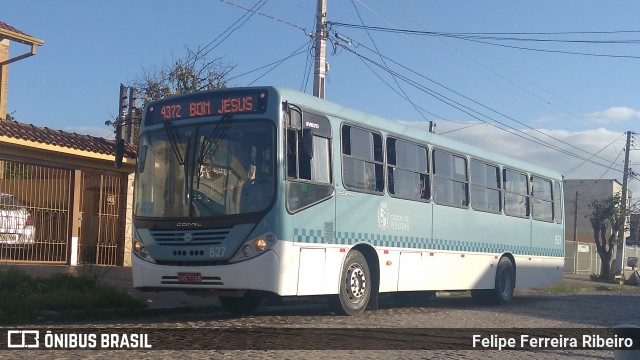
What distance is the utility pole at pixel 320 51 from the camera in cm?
2016

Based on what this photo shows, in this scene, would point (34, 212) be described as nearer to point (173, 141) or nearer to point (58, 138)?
point (58, 138)

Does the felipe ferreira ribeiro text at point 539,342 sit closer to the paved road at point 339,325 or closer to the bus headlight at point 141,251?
the paved road at point 339,325

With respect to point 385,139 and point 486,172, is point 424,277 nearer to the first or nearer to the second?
point 385,139

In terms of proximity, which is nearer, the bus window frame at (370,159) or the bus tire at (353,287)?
the bus tire at (353,287)

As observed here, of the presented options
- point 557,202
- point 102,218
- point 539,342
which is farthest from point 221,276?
point 557,202

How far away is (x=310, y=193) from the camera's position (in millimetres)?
11375

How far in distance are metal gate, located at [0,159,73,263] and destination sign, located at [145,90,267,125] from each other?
816 centimetres

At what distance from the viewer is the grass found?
36.1 ft

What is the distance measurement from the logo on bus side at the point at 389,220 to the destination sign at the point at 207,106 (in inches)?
128

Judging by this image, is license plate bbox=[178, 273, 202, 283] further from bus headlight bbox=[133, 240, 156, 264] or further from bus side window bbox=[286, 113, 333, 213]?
bus side window bbox=[286, 113, 333, 213]

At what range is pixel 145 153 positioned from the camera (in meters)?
11.9

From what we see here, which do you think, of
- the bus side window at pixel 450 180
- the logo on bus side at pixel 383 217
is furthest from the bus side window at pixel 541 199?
the logo on bus side at pixel 383 217

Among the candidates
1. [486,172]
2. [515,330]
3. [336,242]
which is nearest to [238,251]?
[336,242]

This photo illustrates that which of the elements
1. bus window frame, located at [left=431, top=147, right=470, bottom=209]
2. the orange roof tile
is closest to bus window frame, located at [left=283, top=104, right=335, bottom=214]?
bus window frame, located at [left=431, top=147, right=470, bottom=209]
